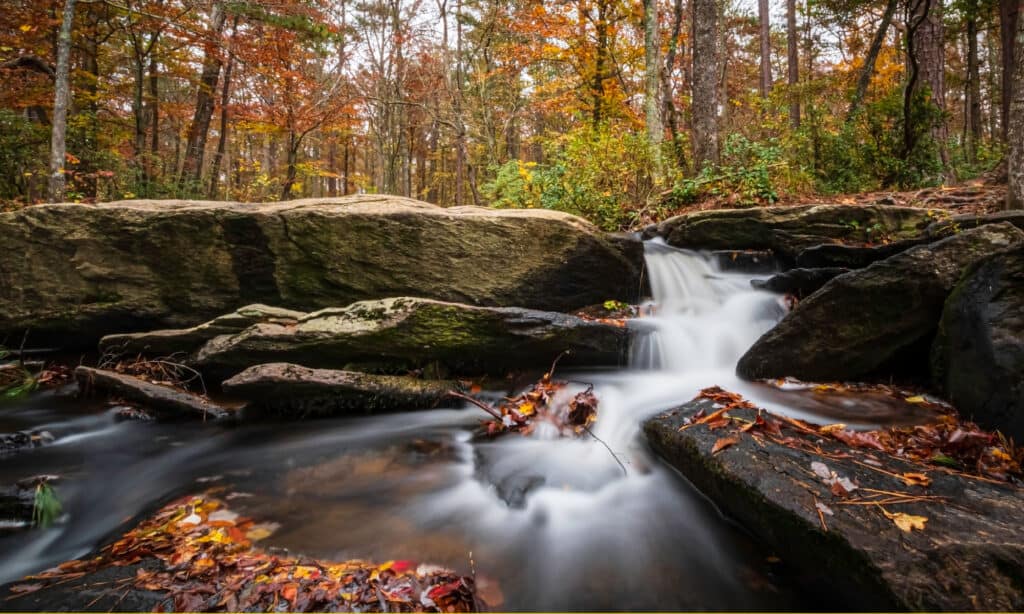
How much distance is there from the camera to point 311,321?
4.38 metres

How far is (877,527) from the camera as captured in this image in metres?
1.81

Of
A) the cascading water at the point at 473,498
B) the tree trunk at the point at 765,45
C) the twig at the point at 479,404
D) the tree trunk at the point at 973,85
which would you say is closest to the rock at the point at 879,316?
the cascading water at the point at 473,498

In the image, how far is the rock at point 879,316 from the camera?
11.9 ft

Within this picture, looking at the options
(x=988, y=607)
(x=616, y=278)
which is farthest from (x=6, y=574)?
(x=616, y=278)

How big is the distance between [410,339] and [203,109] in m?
11.9

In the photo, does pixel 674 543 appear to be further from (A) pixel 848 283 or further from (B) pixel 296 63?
(B) pixel 296 63

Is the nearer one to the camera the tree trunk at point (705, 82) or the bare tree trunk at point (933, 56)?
the tree trunk at point (705, 82)

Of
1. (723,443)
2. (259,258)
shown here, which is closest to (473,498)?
(723,443)

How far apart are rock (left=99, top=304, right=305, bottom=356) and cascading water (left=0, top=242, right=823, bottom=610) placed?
40.3 inches

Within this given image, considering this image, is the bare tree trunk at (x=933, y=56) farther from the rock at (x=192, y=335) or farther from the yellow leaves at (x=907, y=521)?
the rock at (x=192, y=335)

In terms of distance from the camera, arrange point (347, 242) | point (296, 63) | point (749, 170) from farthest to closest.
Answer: point (296, 63), point (749, 170), point (347, 242)

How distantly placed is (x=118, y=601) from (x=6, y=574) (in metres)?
1.12

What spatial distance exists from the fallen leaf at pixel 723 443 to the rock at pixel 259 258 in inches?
124

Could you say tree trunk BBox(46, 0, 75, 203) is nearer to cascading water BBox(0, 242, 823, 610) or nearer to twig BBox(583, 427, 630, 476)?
cascading water BBox(0, 242, 823, 610)
